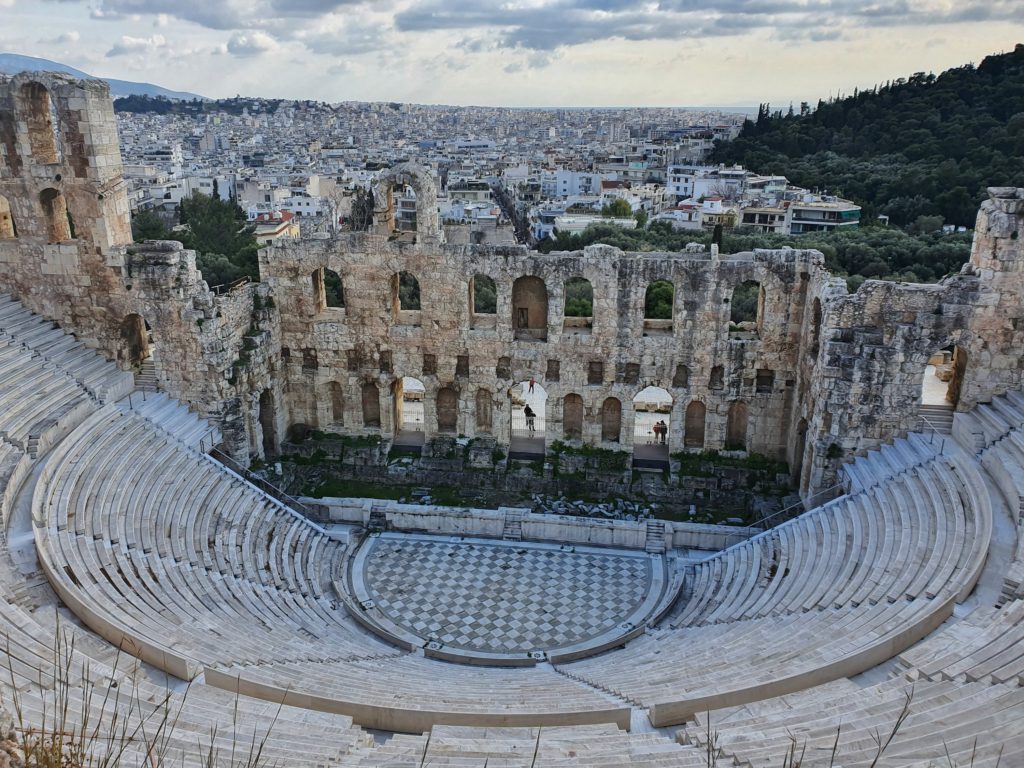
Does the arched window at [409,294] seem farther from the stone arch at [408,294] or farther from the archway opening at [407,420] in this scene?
the archway opening at [407,420]

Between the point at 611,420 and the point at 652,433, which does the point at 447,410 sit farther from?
the point at 652,433

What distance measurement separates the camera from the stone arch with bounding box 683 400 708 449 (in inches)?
979

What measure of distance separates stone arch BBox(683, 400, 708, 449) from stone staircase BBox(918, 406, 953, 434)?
6305 millimetres

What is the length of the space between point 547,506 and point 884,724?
13726 mm

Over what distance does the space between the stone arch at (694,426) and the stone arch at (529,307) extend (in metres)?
5.22

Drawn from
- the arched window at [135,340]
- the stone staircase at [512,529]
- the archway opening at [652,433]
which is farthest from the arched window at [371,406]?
the archway opening at [652,433]

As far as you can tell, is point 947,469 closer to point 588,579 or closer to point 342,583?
point 588,579

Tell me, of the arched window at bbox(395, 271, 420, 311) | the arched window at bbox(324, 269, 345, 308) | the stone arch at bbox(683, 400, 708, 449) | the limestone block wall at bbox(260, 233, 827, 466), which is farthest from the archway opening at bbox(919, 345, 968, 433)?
the arched window at bbox(324, 269, 345, 308)

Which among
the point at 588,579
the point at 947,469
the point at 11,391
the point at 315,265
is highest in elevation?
the point at 315,265

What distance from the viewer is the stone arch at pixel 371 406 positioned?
26203 millimetres

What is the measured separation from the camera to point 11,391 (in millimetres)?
19266

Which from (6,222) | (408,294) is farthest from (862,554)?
(408,294)

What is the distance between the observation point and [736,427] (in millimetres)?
24766

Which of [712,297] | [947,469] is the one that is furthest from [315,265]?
[947,469]
